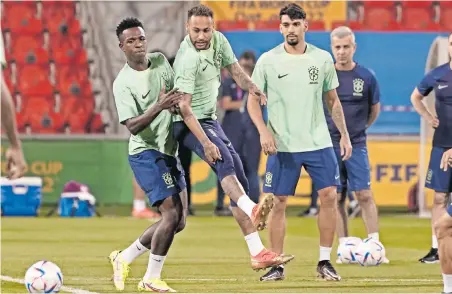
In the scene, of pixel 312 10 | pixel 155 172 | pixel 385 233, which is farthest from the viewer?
pixel 312 10

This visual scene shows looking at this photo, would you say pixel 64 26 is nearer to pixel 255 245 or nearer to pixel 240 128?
pixel 240 128

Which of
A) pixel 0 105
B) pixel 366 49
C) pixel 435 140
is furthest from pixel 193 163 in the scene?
pixel 0 105

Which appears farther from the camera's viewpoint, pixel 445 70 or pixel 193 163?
pixel 193 163

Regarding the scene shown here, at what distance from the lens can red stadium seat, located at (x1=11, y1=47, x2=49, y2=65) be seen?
2317 cm

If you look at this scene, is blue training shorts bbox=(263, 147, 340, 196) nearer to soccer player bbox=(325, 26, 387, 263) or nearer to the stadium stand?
soccer player bbox=(325, 26, 387, 263)

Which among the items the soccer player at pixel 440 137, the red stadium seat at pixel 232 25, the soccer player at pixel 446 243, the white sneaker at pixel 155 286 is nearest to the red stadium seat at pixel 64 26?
the red stadium seat at pixel 232 25

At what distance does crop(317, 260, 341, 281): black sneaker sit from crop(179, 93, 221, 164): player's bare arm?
1.52 m

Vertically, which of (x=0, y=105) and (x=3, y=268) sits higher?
(x=0, y=105)

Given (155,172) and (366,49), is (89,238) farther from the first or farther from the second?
(366,49)

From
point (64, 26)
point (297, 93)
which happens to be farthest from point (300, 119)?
point (64, 26)

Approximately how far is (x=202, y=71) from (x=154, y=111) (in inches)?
31.3

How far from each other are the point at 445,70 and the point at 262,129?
3119 mm

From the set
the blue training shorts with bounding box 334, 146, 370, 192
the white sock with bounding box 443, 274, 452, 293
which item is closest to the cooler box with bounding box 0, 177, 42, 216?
the blue training shorts with bounding box 334, 146, 370, 192

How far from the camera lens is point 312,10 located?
2225cm
